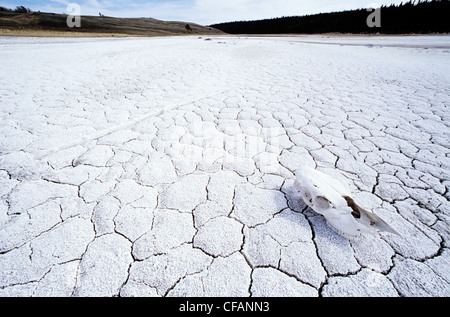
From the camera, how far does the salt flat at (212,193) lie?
90 cm

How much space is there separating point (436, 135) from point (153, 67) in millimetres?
5367

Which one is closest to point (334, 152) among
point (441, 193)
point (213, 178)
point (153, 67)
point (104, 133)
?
point (441, 193)

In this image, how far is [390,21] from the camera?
2109cm

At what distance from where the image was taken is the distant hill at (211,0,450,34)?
1764 centimetres

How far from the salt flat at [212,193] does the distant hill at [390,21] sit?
24.9m

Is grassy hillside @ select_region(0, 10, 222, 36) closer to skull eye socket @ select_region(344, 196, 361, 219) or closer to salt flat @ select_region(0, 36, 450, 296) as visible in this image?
salt flat @ select_region(0, 36, 450, 296)

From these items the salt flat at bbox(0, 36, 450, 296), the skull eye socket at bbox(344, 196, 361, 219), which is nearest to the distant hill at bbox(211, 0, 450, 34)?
the salt flat at bbox(0, 36, 450, 296)

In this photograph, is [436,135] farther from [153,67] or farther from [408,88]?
[153,67]

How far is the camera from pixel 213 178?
147cm

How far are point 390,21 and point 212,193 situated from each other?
31.2 m

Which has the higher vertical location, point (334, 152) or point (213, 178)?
point (334, 152)

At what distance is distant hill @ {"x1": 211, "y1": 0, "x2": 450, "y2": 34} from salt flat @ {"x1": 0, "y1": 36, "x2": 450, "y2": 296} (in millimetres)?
24933

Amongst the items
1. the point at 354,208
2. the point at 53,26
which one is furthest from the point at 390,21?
the point at 53,26

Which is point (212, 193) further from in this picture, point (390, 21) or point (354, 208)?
point (390, 21)
